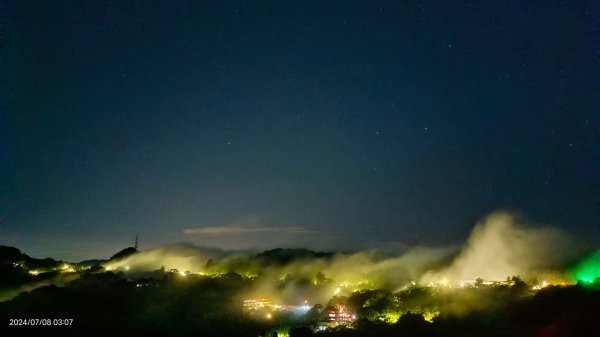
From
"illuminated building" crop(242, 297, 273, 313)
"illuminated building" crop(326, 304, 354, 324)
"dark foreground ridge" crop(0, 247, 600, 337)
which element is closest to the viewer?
"dark foreground ridge" crop(0, 247, 600, 337)

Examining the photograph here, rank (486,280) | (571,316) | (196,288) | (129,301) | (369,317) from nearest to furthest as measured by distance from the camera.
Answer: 1. (571,316)
2. (369,317)
3. (129,301)
4. (486,280)
5. (196,288)

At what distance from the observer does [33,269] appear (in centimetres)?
5144

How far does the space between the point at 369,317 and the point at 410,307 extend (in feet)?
12.6

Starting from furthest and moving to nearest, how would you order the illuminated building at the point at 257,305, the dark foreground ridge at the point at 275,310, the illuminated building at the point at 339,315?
the illuminated building at the point at 257,305
the illuminated building at the point at 339,315
the dark foreground ridge at the point at 275,310

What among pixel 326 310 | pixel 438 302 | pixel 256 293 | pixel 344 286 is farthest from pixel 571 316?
pixel 256 293

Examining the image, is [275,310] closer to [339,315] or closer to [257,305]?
[257,305]

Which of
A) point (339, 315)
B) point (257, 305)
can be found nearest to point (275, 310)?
point (257, 305)

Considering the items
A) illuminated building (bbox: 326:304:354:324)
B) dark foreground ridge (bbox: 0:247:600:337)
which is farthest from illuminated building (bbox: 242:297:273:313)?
illuminated building (bbox: 326:304:354:324)

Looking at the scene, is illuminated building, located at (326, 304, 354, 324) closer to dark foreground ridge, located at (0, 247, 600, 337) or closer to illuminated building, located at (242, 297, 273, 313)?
dark foreground ridge, located at (0, 247, 600, 337)

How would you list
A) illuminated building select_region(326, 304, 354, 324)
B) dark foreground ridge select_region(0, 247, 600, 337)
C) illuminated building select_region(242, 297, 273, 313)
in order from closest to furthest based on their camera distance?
1. dark foreground ridge select_region(0, 247, 600, 337)
2. illuminated building select_region(326, 304, 354, 324)
3. illuminated building select_region(242, 297, 273, 313)

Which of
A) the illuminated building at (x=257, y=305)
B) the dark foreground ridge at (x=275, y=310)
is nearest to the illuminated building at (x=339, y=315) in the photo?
the dark foreground ridge at (x=275, y=310)

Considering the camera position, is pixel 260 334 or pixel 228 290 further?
pixel 228 290

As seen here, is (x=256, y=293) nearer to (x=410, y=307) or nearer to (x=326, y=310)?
(x=326, y=310)

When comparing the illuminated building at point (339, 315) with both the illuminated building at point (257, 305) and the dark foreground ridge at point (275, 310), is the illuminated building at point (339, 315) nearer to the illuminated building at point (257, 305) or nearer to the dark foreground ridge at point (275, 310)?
the dark foreground ridge at point (275, 310)
